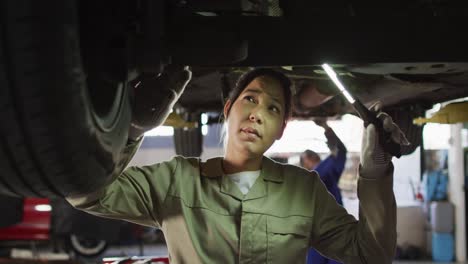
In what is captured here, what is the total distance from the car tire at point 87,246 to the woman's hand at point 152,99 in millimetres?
5057

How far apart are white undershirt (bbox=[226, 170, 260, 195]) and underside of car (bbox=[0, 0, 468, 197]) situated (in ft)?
1.23

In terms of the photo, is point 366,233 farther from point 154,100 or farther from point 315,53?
point 154,100

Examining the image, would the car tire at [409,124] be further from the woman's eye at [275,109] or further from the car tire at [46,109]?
the car tire at [46,109]

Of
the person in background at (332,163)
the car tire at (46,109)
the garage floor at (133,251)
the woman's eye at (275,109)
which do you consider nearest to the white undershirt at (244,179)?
the woman's eye at (275,109)

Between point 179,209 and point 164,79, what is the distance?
35cm

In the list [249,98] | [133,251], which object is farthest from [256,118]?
[133,251]

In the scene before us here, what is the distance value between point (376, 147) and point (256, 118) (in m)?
0.31

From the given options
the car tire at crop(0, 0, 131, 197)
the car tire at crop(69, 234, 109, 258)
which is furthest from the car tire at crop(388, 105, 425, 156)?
the car tire at crop(69, 234, 109, 258)

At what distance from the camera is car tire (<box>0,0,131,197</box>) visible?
67cm

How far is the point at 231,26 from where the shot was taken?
1099mm

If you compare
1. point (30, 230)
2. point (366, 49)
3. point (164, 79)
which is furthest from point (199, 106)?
point (30, 230)

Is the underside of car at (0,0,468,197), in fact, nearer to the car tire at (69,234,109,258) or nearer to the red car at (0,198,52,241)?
the red car at (0,198,52,241)

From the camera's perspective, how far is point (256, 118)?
4.52ft

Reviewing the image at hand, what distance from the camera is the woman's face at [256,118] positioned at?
1374 mm
